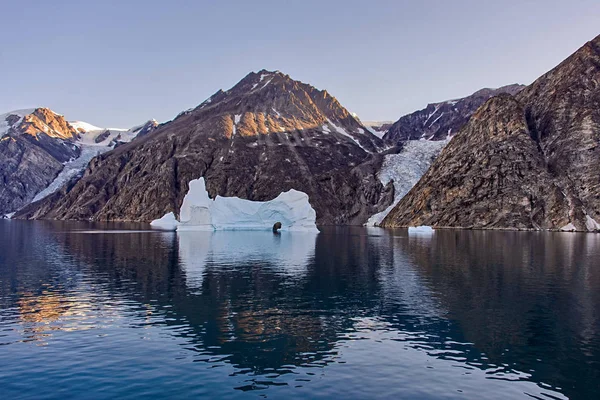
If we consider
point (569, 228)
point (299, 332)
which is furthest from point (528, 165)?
point (299, 332)

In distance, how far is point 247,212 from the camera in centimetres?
13238

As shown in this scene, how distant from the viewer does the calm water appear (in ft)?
66.4

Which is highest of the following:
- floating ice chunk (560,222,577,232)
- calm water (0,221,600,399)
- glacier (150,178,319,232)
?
glacier (150,178,319,232)

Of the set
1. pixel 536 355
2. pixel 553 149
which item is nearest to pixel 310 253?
pixel 536 355

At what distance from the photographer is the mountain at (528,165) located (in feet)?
497

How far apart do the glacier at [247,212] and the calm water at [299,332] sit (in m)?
75.6

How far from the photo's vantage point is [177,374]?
2120 cm

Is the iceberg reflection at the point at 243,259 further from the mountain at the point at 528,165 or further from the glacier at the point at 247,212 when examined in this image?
the mountain at the point at 528,165

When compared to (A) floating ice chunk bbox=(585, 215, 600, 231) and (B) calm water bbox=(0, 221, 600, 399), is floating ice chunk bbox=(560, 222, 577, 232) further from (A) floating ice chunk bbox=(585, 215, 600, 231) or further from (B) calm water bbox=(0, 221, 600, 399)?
(B) calm water bbox=(0, 221, 600, 399)

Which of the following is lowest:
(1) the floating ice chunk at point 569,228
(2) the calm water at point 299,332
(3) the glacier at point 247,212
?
(2) the calm water at point 299,332

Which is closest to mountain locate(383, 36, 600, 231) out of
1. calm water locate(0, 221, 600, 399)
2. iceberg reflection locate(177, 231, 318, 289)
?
iceberg reflection locate(177, 231, 318, 289)

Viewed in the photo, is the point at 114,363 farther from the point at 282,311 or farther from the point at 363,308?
the point at 363,308

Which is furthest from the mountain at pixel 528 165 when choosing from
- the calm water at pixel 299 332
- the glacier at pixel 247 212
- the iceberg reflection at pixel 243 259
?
the calm water at pixel 299 332

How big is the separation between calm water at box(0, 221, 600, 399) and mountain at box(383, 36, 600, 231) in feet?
355
